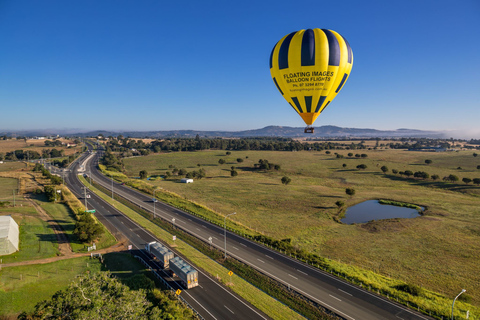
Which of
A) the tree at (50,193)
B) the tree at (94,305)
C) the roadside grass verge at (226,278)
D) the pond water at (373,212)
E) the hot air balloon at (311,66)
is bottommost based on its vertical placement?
Answer: the pond water at (373,212)

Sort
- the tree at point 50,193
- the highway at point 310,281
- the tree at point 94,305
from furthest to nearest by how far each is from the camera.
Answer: the tree at point 50,193 → the highway at point 310,281 → the tree at point 94,305

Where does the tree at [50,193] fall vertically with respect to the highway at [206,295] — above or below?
above

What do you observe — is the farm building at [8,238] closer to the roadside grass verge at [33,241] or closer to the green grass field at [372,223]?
the roadside grass verge at [33,241]

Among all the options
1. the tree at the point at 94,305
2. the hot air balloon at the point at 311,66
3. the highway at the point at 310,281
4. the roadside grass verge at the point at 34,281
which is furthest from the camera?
the hot air balloon at the point at 311,66

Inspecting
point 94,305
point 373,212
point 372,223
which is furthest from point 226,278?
point 373,212

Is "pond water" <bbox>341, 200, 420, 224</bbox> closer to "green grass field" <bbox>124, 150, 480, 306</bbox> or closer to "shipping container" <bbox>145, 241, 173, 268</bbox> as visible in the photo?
"green grass field" <bbox>124, 150, 480, 306</bbox>

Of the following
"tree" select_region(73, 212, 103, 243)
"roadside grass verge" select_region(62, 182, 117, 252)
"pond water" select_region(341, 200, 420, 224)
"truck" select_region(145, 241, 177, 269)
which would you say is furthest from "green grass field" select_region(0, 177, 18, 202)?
"pond water" select_region(341, 200, 420, 224)

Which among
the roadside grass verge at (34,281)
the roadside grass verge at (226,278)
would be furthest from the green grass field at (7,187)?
the roadside grass verge at (34,281)

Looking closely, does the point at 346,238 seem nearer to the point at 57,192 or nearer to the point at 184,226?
the point at 184,226
